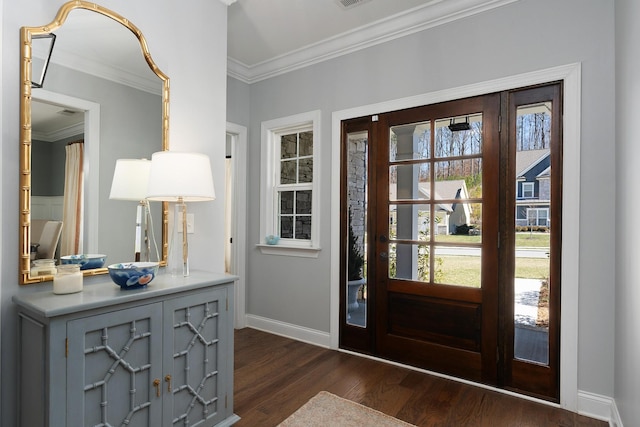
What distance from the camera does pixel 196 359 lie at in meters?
1.86

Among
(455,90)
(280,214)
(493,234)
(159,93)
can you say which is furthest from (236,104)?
(493,234)

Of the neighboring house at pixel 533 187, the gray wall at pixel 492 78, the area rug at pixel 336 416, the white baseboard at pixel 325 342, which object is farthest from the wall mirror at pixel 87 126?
the neighboring house at pixel 533 187

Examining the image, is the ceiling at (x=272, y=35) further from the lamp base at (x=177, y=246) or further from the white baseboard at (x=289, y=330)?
the white baseboard at (x=289, y=330)

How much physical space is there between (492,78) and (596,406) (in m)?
2.27

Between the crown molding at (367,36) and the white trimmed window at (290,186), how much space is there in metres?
0.54

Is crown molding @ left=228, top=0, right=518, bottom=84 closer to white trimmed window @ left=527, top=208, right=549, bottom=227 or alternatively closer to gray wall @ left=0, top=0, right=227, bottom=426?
gray wall @ left=0, top=0, right=227, bottom=426

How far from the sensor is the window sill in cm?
343

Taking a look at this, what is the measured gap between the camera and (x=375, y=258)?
3088 mm

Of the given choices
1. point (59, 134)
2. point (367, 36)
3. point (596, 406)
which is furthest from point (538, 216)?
point (59, 134)

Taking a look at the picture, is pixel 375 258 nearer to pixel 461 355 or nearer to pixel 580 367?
pixel 461 355

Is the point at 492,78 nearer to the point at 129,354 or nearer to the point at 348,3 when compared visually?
the point at 348,3

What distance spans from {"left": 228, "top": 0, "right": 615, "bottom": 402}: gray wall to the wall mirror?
1609 mm

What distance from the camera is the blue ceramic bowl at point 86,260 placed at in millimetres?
1766

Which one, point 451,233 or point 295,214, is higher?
point 295,214
